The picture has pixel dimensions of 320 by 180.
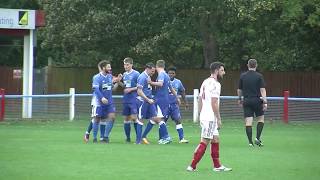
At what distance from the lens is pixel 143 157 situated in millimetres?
15141

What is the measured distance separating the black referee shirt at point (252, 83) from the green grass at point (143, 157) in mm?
1286

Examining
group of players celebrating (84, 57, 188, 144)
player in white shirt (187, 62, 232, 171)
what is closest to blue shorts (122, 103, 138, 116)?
group of players celebrating (84, 57, 188, 144)

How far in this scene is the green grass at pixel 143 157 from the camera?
12.5 m

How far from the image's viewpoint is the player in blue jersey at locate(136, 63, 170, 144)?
1844cm

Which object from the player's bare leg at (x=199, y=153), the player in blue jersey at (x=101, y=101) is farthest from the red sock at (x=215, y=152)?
the player in blue jersey at (x=101, y=101)

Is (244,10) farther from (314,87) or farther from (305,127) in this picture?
(305,127)

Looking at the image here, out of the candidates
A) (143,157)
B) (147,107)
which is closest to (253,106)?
(147,107)

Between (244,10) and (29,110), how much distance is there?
1003cm

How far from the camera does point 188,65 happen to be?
44.3m

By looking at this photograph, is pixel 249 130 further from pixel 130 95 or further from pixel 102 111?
pixel 102 111

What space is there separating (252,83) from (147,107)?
8.49 feet

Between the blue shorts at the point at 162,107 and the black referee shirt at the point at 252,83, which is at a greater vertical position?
the black referee shirt at the point at 252,83

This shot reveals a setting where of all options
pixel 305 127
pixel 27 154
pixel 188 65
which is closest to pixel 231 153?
pixel 27 154

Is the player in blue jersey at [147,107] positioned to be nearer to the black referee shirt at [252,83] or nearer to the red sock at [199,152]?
the black referee shirt at [252,83]
